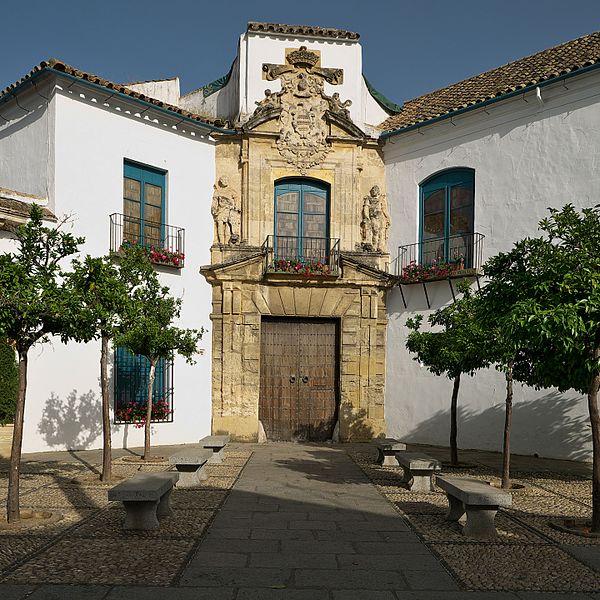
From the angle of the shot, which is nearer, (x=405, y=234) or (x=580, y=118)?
(x=580, y=118)

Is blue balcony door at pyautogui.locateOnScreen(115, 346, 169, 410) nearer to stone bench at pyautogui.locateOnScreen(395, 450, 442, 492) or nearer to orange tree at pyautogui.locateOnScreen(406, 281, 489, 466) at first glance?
orange tree at pyautogui.locateOnScreen(406, 281, 489, 466)

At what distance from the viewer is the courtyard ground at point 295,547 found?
4.57 meters

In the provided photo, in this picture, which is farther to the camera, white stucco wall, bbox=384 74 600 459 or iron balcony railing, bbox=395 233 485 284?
iron balcony railing, bbox=395 233 485 284

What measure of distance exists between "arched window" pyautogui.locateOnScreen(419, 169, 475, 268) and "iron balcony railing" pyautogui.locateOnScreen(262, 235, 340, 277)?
5.74 ft

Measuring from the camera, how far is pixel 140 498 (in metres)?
5.86

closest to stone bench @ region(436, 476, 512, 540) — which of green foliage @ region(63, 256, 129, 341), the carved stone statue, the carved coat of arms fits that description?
green foliage @ region(63, 256, 129, 341)

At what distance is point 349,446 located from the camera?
13102 millimetres

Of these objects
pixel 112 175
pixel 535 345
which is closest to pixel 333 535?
pixel 535 345

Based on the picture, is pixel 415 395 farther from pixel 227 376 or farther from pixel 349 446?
pixel 227 376

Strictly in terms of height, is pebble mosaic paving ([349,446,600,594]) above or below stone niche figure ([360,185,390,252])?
below

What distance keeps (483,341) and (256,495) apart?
326 cm

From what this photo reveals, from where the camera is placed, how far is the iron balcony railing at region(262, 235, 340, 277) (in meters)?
13.4

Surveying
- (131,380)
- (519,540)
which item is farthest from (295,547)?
(131,380)

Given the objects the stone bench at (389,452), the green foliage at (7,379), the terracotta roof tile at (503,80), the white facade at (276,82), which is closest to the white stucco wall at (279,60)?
the white facade at (276,82)
